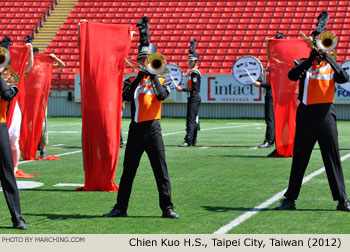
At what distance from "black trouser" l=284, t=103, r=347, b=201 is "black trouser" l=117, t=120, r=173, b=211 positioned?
138cm

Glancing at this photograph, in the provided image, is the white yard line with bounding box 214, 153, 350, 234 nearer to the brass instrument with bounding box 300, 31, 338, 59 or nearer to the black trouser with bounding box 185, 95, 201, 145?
the brass instrument with bounding box 300, 31, 338, 59

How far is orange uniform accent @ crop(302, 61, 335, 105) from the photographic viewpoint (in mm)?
7523

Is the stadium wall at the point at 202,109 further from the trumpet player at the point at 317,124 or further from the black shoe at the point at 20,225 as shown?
the black shoe at the point at 20,225

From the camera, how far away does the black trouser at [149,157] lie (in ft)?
23.5

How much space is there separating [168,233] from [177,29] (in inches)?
1091

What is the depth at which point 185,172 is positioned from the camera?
1127 cm

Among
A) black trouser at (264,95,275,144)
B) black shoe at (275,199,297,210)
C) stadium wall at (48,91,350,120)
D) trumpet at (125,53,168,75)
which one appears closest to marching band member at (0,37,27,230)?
trumpet at (125,53,168,75)

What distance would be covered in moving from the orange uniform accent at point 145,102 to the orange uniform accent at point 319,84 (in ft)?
4.97

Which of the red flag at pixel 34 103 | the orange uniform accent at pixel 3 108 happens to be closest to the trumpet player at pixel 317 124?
the orange uniform accent at pixel 3 108

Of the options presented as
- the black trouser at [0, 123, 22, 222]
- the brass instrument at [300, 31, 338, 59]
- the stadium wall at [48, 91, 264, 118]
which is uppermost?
the brass instrument at [300, 31, 338, 59]

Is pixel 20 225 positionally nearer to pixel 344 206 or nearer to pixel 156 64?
pixel 156 64

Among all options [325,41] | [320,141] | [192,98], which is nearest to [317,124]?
[320,141]

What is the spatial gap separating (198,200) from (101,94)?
1.83 meters

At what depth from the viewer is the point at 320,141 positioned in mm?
7645
